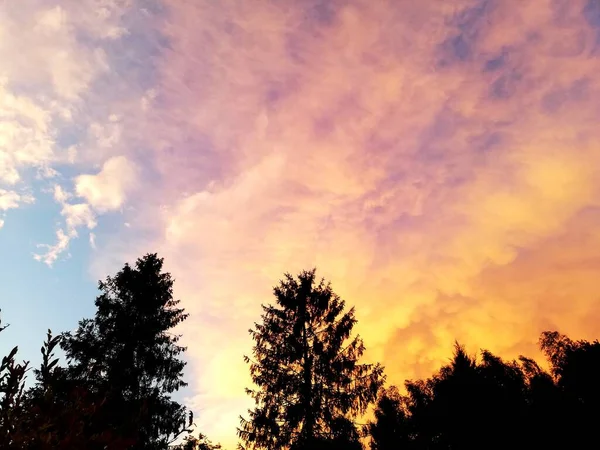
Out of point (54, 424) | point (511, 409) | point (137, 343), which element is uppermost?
point (137, 343)

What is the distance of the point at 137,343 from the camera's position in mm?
17844

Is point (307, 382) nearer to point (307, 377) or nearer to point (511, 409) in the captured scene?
point (307, 377)

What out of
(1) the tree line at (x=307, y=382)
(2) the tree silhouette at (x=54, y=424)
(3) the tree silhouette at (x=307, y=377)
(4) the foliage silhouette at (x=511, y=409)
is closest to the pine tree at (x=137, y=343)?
(1) the tree line at (x=307, y=382)

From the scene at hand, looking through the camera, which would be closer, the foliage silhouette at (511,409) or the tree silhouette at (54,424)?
the tree silhouette at (54,424)

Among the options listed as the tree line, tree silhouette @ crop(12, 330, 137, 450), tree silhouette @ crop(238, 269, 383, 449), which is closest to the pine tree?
the tree line

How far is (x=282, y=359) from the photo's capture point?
19875mm

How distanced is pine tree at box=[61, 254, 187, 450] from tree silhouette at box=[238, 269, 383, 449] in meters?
4.23

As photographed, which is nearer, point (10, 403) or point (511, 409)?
point (10, 403)

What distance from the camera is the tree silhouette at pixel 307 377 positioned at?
59.4 feet

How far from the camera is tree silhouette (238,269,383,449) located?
18.1 meters

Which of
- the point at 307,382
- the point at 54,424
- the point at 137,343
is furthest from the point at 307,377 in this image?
the point at 54,424

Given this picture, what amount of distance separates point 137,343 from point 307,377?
8762mm

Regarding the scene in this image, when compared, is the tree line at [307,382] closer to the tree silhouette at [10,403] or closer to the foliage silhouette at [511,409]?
the foliage silhouette at [511,409]

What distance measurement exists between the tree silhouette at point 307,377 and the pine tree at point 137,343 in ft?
13.9
